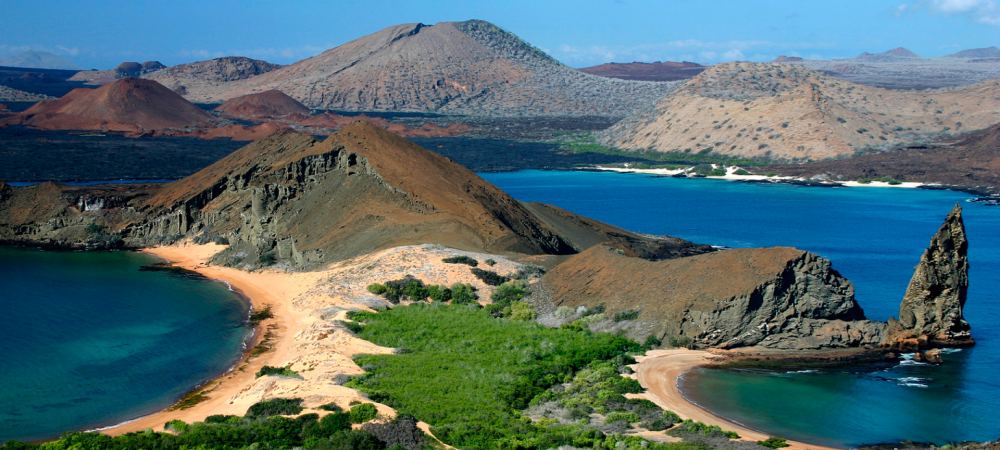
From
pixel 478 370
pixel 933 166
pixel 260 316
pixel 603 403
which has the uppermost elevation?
pixel 933 166

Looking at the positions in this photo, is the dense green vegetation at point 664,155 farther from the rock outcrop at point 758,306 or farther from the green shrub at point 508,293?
the rock outcrop at point 758,306

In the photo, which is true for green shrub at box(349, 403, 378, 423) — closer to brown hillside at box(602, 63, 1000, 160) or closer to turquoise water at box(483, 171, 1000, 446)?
turquoise water at box(483, 171, 1000, 446)

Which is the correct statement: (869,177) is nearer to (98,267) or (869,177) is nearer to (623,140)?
(623,140)

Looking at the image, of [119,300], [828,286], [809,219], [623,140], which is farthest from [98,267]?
[623,140]

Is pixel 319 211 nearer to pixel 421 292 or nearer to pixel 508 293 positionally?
pixel 421 292

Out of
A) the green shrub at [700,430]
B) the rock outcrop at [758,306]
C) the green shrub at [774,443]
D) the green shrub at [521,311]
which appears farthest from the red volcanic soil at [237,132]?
the green shrub at [774,443]

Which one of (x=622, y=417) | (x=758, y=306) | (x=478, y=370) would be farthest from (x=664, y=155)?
(x=622, y=417)
